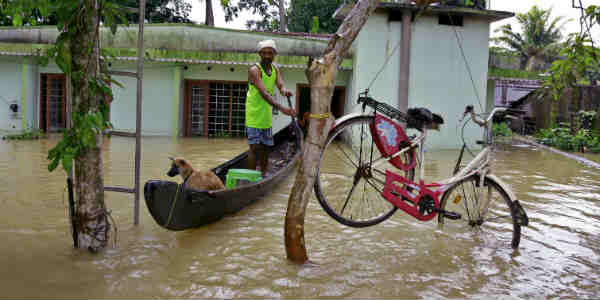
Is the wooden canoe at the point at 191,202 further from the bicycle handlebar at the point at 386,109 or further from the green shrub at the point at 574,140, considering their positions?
the green shrub at the point at 574,140

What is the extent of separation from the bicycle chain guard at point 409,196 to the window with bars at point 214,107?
11033 millimetres

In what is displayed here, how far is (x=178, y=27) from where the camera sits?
13695 mm

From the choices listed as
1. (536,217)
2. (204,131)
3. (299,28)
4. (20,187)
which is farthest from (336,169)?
(299,28)

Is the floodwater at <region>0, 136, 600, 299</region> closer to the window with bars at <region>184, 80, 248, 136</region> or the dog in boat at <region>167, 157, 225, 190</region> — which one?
the dog in boat at <region>167, 157, 225, 190</region>

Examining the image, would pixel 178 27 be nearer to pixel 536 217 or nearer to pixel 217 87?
pixel 217 87

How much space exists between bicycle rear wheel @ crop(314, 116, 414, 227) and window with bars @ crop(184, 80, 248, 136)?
497cm

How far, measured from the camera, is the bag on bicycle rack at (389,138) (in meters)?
3.88

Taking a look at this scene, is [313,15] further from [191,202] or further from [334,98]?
[191,202]

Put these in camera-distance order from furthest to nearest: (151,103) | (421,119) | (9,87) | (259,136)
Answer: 1. (151,103)
2. (9,87)
3. (259,136)
4. (421,119)

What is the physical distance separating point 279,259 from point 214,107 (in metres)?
11.4

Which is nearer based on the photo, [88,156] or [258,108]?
[88,156]

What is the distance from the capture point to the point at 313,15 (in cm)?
2627

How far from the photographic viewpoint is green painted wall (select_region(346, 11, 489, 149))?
489 inches

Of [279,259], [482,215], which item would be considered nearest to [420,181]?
[482,215]
